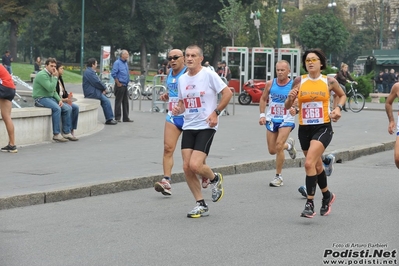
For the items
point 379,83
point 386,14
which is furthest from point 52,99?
point 386,14

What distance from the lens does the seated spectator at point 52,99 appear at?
54.6ft

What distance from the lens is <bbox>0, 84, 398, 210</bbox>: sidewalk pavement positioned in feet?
35.7

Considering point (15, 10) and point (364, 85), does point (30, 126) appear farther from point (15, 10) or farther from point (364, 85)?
point (15, 10)

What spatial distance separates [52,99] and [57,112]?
39cm

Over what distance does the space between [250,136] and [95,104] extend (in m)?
3.65

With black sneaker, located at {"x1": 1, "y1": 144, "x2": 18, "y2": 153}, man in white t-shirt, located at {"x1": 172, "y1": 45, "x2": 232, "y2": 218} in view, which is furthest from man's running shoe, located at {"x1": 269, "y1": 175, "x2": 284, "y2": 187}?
black sneaker, located at {"x1": 1, "y1": 144, "x2": 18, "y2": 153}

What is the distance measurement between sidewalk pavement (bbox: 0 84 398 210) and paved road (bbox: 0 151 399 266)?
23 centimetres

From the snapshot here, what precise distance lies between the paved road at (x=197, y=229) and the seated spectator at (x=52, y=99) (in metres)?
5.36

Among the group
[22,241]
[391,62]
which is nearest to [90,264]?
[22,241]

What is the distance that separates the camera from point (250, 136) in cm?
→ 1959

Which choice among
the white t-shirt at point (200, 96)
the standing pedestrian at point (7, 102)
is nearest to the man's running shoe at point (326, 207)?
the white t-shirt at point (200, 96)

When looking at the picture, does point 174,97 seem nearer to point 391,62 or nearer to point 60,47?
point 391,62

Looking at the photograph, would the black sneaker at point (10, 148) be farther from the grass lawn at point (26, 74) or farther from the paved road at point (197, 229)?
the grass lawn at point (26, 74)

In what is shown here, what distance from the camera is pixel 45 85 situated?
16.7 meters
